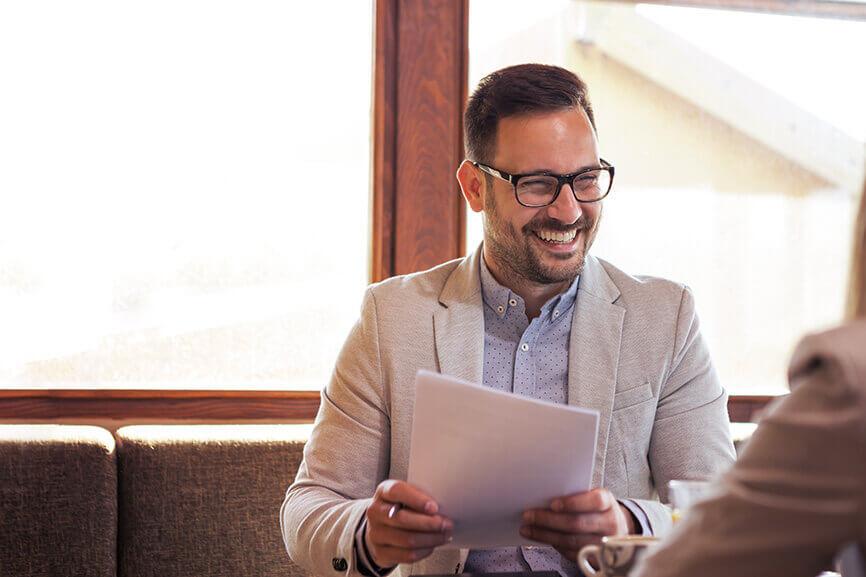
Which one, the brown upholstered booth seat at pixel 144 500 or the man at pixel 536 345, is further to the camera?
the brown upholstered booth seat at pixel 144 500

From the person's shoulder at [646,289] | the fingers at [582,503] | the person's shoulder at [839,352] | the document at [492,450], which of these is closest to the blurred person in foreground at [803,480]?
the person's shoulder at [839,352]

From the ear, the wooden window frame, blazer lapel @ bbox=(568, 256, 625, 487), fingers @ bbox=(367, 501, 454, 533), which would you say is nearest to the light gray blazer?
blazer lapel @ bbox=(568, 256, 625, 487)

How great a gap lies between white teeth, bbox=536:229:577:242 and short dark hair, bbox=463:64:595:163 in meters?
0.20

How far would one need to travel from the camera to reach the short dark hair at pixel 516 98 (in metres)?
1.92

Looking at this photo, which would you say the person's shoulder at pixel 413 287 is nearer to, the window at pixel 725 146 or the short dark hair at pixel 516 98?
the short dark hair at pixel 516 98

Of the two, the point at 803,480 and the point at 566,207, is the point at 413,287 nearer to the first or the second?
the point at 566,207

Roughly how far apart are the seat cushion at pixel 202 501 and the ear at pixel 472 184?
2.16 feet

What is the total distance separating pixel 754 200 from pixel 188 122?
153 centimetres

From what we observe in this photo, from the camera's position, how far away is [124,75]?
2.45 m

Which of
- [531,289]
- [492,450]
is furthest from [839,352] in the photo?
Result: [531,289]

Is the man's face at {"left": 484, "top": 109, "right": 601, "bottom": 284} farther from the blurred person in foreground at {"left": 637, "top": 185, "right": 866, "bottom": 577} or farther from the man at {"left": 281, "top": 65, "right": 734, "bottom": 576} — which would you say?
the blurred person in foreground at {"left": 637, "top": 185, "right": 866, "bottom": 577}

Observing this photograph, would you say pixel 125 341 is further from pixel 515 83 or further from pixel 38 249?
pixel 515 83

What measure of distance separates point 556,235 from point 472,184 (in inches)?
10.7

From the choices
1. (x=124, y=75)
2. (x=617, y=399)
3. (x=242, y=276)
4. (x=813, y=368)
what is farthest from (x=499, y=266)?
(x=813, y=368)
